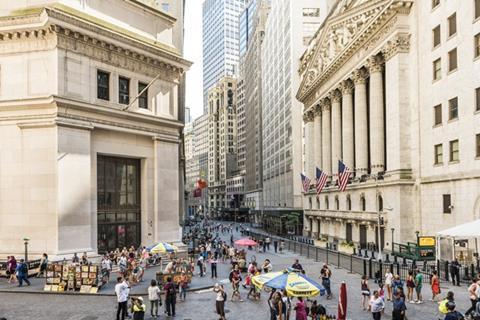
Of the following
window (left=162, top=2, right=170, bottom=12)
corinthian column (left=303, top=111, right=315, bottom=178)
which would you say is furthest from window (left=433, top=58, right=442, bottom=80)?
corinthian column (left=303, top=111, right=315, bottom=178)

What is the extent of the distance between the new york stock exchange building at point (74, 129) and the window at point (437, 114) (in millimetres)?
23764

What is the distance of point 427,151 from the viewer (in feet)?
140

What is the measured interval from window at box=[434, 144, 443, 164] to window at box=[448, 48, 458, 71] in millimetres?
6519

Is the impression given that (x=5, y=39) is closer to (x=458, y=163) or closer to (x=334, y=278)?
(x=334, y=278)

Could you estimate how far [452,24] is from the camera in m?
38.7

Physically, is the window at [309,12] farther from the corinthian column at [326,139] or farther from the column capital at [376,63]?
the column capital at [376,63]

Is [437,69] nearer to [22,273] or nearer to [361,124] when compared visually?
[361,124]

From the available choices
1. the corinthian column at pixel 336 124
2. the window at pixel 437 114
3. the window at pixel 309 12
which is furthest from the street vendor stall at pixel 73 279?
the window at pixel 309 12

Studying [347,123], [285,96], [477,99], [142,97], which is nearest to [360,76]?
[347,123]

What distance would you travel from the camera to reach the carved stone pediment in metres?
48.2

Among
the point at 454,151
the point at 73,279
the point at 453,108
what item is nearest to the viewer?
the point at 73,279

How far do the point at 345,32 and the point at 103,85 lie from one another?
36720 mm

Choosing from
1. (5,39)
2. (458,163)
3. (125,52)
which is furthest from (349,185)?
(5,39)

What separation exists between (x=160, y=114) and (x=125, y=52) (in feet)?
18.9
